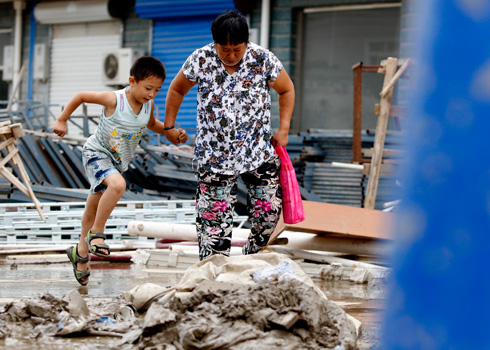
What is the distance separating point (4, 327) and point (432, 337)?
2970 millimetres

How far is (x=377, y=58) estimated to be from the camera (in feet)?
41.7

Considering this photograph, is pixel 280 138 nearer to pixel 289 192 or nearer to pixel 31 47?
pixel 289 192

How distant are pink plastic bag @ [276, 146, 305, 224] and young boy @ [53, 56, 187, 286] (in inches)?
30.4

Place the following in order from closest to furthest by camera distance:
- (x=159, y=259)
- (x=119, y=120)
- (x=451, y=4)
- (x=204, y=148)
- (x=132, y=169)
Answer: (x=451, y=4) → (x=204, y=148) → (x=119, y=120) → (x=159, y=259) → (x=132, y=169)

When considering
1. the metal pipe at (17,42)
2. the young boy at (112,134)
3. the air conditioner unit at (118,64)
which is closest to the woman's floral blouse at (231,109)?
the young boy at (112,134)

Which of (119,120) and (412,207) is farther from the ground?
(119,120)

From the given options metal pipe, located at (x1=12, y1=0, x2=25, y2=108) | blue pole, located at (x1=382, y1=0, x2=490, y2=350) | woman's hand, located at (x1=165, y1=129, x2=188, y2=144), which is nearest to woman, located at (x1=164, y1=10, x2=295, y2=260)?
woman's hand, located at (x1=165, y1=129, x2=188, y2=144)

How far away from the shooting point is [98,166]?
16.7 feet

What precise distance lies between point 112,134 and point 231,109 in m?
1.02

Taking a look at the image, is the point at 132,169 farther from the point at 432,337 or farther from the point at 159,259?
the point at 432,337

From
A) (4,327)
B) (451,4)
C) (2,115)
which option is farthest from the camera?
(2,115)

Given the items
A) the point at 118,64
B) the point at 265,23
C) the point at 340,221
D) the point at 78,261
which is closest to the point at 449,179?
the point at 78,261

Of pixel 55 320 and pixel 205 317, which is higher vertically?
pixel 205 317

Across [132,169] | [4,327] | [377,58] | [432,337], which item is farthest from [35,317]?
[377,58]
